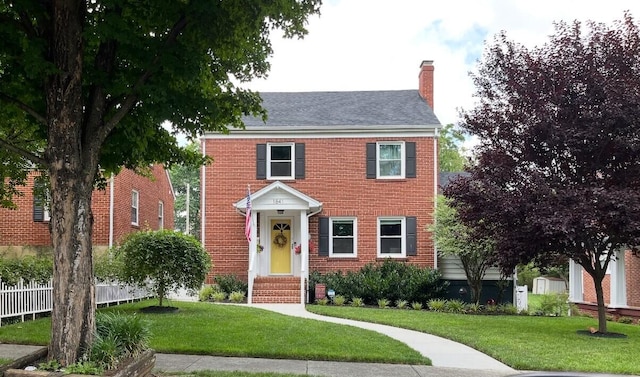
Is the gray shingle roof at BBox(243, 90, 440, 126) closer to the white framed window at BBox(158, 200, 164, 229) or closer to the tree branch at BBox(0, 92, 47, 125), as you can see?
the white framed window at BBox(158, 200, 164, 229)

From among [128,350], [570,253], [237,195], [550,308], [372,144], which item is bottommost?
[550,308]

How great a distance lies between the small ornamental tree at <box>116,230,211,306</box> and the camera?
13.4 meters

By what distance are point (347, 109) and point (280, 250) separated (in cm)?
588

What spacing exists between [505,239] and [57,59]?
8.93m

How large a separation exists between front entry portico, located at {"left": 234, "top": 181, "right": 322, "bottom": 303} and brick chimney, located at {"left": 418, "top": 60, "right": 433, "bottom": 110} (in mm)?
6637

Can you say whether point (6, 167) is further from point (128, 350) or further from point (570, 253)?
point (570, 253)

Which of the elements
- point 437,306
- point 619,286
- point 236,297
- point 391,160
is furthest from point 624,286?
point 236,297

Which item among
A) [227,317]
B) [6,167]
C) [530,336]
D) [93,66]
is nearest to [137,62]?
[93,66]

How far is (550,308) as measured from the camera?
17.4 m

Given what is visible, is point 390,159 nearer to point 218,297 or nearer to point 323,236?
point 323,236

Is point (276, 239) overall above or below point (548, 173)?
below

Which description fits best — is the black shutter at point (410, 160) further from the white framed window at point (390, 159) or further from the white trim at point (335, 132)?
the white trim at point (335, 132)

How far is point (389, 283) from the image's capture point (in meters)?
18.5

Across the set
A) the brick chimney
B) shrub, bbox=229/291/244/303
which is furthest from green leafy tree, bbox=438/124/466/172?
shrub, bbox=229/291/244/303
